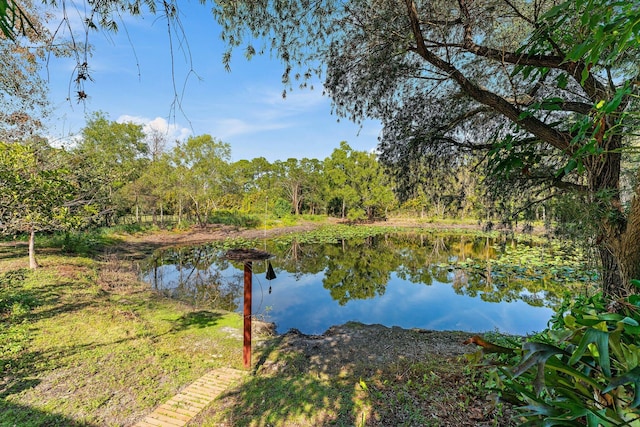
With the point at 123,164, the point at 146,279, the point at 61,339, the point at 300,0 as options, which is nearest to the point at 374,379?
the point at 300,0

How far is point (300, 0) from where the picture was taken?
125 inches

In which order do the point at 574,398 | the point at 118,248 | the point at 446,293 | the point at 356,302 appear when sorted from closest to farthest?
the point at 574,398 → the point at 356,302 → the point at 446,293 → the point at 118,248

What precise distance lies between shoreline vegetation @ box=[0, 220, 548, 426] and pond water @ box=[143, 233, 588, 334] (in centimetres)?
172

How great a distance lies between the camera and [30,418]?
3.13 m

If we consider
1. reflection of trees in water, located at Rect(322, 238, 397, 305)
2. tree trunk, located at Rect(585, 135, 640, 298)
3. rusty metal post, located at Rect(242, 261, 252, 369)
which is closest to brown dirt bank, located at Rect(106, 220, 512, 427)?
rusty metal post, located at Rect(242, 261, 252, 369)

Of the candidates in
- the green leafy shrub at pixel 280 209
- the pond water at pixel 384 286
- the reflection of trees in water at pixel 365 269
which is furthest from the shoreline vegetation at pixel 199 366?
the green leafy shrub at pixel 280 209

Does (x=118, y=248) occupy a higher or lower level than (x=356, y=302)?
higher

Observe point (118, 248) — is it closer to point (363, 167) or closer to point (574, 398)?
point (574, 398)

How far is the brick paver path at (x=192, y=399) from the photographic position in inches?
129

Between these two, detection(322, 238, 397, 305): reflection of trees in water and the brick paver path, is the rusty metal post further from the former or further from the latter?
detection(322, 238, 397, 305): reflection of trees in water

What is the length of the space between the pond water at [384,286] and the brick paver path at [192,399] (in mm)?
2617

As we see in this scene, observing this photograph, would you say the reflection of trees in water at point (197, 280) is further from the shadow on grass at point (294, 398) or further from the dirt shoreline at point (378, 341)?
the shadow on grass at point (294, 398)

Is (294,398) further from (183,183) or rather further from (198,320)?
(183,183)

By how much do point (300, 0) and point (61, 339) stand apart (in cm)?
654
